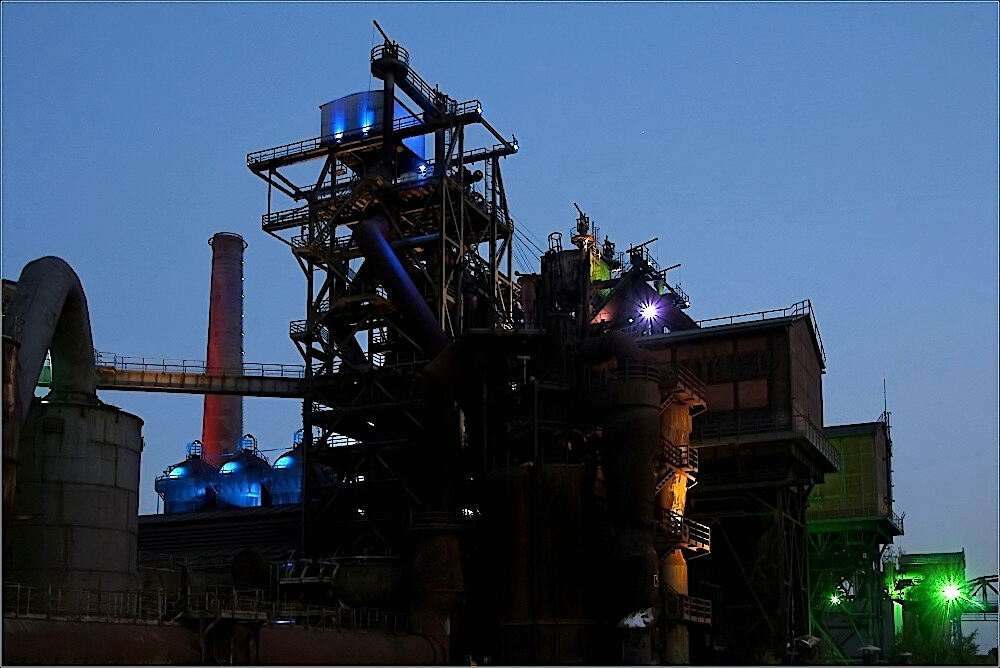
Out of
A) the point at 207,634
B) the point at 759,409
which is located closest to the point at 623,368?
the point at 759,409

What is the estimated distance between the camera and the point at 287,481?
240ft

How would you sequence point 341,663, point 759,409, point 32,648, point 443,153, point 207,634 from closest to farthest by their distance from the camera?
point 32,648
point 207,634
point 341,663
point 759,409
point 443,153

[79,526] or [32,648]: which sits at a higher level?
[79,526]

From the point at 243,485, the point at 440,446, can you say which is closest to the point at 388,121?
the point at 440,446

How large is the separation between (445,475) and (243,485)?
22.8 m

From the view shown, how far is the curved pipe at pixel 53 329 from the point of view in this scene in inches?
1494

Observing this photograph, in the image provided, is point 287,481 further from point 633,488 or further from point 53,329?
point 53,329

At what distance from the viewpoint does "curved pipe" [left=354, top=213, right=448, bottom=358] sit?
58.8 m

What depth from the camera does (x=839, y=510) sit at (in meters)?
71.5

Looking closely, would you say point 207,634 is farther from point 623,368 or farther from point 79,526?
point 623,368

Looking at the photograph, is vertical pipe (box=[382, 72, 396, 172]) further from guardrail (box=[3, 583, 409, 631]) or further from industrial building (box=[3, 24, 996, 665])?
guardrail (box=[3, 583, 409, 631])

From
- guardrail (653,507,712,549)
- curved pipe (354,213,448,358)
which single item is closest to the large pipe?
curved pipe (354,213,448,358)

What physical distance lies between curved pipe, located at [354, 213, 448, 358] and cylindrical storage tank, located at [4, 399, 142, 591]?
19.1 m

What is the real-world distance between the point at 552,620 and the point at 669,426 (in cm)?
1033
